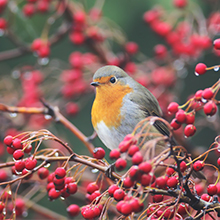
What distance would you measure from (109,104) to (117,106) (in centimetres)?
5

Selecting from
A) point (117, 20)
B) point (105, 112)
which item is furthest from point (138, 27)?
point (105, 112)

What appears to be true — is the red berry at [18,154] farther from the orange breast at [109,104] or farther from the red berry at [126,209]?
the orange breast at [109,104]

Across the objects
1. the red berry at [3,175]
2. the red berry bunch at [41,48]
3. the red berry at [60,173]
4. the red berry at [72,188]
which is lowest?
the red berry at [3,175]

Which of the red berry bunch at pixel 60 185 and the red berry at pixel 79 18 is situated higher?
Result: the red berry at pixel 79 18

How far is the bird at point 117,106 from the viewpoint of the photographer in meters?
1.81

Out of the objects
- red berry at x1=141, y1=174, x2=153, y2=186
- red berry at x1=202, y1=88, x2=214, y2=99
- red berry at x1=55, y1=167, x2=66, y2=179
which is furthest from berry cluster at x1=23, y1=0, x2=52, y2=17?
red berry at x1=141, y1=174, x2=153, y2=186

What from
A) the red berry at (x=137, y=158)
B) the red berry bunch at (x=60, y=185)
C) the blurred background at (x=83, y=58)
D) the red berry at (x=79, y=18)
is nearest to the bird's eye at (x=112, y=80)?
the blurred background at (x=83, y=58)

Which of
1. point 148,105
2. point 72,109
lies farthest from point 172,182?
point 72,109

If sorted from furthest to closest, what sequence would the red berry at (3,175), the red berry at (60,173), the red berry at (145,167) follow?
1. the red berry at (3,175)
2. the red berry at (60,173)
3. the red berry at (145,167)

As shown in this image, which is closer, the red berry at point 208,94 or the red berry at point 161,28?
the red berry at point 208,94

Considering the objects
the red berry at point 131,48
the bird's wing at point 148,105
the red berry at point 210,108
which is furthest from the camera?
the red berry at point 131,48

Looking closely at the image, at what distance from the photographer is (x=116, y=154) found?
991 millimetres

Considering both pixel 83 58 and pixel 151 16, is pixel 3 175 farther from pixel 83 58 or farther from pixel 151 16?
pixel 151 16

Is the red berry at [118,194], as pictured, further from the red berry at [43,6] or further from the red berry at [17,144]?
the red berry at [43,6]
